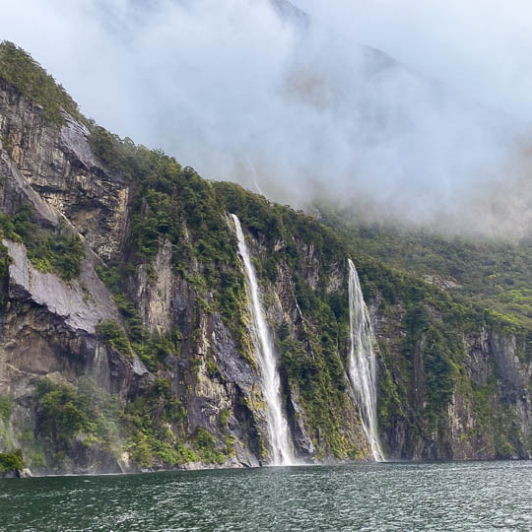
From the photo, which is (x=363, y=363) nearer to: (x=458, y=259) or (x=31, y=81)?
(x=31, y=81)

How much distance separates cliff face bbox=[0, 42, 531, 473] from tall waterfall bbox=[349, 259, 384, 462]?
2.14 m

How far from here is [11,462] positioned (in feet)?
170

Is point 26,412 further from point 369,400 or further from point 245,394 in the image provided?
point 369,400

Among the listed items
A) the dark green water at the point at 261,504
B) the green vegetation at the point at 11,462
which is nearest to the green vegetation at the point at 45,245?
the green vegetation at the point at 11,462

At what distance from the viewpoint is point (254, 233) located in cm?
10544

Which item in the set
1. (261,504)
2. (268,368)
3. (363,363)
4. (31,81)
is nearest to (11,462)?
(261,504)

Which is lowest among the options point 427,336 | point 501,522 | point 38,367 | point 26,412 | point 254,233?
point 501,522

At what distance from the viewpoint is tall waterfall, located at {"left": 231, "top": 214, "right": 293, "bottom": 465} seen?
81.7m

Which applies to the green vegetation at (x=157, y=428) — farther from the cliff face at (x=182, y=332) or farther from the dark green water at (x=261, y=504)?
the dark green water at (x=261, y=504)

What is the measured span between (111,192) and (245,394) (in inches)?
1320

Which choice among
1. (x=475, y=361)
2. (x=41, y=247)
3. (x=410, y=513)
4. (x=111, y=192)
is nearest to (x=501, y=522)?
(x=410, y=513)

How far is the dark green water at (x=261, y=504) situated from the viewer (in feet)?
107

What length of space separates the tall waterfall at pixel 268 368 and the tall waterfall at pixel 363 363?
21.2 metres

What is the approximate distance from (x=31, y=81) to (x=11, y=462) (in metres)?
52.8
